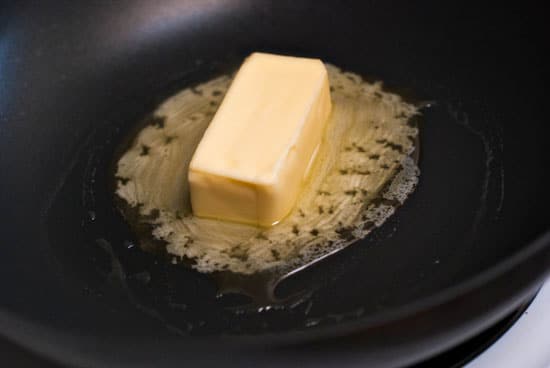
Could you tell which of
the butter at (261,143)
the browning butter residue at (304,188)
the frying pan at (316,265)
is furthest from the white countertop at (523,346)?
the butter at (261,143)

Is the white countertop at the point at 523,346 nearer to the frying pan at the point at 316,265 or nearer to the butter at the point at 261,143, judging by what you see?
the frying pan at the point at 316,265

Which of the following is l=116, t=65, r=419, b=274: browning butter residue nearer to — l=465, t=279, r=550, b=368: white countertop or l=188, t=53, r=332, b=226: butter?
l=188, t=53, r=332, b=226: butter

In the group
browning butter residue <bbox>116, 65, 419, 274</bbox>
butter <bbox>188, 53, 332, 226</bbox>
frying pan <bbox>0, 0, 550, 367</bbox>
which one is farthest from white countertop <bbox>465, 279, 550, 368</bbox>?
butter <bbox>188, 53, 332, 226</bbox>

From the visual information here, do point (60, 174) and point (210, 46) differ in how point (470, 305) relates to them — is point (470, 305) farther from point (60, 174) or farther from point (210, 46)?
point (210, 46)

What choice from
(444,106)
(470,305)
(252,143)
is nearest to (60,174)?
(252,143)

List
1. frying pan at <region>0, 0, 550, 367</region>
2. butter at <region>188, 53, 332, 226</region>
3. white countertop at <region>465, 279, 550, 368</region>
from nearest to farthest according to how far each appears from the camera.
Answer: frying pan at <region>0, 0, 550, 367</region>
white countertop at <region>465, 279, 550, 368</region>
butter at <region>188, 53, 332, 226</region>

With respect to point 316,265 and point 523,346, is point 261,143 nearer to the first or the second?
point 316,265

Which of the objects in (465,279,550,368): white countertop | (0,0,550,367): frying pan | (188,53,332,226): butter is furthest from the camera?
(188,53,332,226): butter
